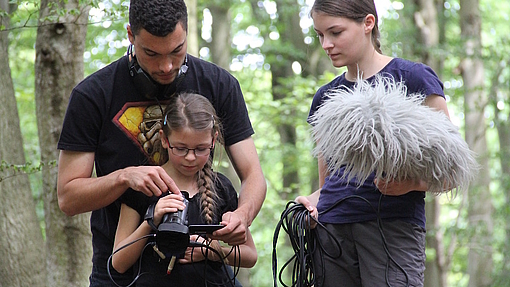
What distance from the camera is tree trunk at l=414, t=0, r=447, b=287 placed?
9.43 metres

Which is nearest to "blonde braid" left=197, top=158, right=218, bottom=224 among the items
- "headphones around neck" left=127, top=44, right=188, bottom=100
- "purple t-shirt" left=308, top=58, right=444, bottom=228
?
"headphones around neck" left=127, top=44, right=188, bottom=100

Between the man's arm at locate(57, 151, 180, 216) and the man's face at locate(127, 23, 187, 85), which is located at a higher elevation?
the man's face at locate(127, 23, 187, 85)

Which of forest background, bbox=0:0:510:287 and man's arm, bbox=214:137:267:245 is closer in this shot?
man's arm, bbox=214:137:267:245

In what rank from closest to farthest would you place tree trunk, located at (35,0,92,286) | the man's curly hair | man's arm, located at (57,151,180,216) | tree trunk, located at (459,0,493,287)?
man's arm, located at (57,151,180,216) → the man's curly hair → tree trunk, located at (35,0,92,286) → tree trunk, located at (459,0,493,287)

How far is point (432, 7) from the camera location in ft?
33.3

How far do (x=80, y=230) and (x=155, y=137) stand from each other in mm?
1567

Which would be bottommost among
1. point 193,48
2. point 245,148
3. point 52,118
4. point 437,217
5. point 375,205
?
point 437,217

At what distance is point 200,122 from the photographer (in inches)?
96.1

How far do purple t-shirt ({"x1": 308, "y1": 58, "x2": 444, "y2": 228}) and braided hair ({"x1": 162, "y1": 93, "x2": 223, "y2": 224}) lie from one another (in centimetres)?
51

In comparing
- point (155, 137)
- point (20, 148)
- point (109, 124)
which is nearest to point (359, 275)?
point (155, 137)

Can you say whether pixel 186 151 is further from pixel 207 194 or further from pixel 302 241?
pixel 302 241

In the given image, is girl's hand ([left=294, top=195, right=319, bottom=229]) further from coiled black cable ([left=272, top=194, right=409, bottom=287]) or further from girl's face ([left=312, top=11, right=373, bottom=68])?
girl's face ([left=312, top=11, right=373, bottom=68])

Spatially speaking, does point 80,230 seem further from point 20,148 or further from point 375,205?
point 375,205

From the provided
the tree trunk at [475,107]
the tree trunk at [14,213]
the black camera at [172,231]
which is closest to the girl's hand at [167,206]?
the black camera at [172,231]
